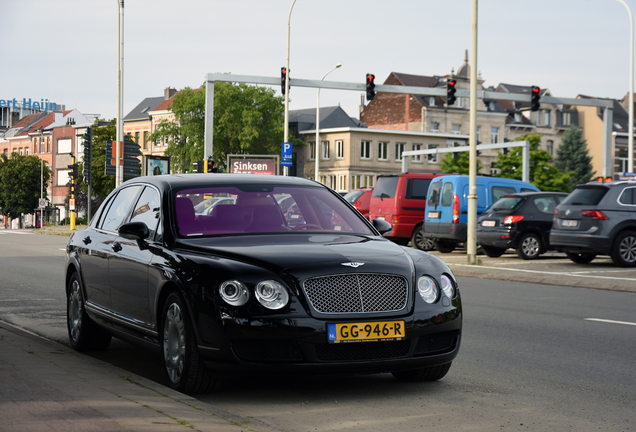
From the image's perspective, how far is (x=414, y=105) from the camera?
9512 centimetres

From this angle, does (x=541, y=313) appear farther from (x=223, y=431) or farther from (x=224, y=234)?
(x=223, y=431)

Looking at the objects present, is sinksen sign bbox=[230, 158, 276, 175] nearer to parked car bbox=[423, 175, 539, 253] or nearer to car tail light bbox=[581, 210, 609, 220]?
parked car bbox=[423, 175, 539, 253]

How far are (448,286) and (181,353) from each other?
183 centimetres

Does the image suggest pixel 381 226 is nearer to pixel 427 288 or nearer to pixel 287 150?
pixel 427 288

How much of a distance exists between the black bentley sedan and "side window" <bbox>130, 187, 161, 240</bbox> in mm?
17

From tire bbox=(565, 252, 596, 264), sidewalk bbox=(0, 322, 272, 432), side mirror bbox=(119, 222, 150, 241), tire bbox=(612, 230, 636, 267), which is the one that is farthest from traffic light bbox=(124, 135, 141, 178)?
sidewalk bbox=(0, 322, 272, 432)

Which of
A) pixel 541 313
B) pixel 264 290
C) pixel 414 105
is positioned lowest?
pixel 541 313

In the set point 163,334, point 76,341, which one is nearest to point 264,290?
point 163,334

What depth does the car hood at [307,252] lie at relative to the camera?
19.0ft

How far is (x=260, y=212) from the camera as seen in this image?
6.87 meters

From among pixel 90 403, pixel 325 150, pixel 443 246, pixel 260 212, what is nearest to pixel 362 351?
pixel 260 212

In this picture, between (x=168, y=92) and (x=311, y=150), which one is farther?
(x=168, y=92)

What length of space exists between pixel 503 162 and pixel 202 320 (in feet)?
188

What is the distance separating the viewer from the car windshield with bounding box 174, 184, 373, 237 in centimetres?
671
